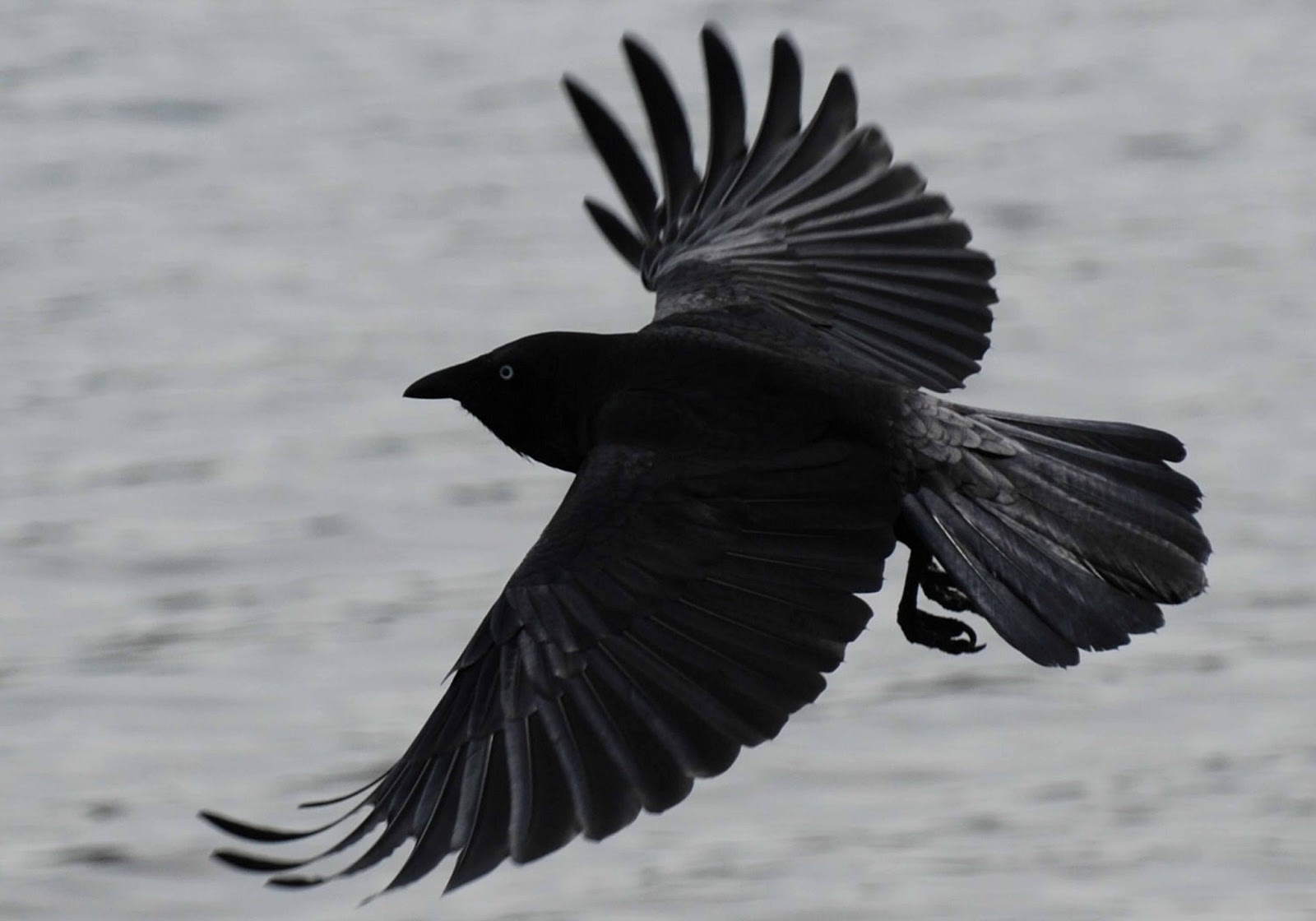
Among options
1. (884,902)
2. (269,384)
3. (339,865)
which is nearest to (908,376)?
(884,902)

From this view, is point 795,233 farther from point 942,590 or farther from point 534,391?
point 942,590

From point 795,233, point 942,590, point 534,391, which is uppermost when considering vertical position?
point 795,233

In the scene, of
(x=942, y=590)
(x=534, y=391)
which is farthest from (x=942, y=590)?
(x=534, y=391)

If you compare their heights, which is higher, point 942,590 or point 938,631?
point 942,590

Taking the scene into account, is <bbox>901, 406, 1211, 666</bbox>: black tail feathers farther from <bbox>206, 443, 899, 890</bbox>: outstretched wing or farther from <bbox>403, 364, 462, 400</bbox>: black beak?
<bbox>403, 364, 462, 400</bbox>: black beak

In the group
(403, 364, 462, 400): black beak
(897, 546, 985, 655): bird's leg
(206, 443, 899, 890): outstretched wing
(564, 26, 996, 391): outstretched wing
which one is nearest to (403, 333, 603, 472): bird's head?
(403, 364, 462, 400): black beak

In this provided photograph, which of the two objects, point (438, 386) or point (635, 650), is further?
point (438, 386)

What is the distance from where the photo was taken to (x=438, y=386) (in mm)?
8055

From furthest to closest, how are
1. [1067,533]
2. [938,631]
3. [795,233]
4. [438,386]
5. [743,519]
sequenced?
[795,233]
[438,386]
[938,631]
[1067,533]
[743,519]

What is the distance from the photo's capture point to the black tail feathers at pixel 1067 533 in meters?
6.95

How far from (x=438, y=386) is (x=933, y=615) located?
1.50m

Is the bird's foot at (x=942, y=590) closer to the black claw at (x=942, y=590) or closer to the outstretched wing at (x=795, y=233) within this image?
the black claw at (x=942, y=590)

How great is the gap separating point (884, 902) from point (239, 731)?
7.69ft

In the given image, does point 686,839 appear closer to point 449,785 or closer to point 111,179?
point 449,785
